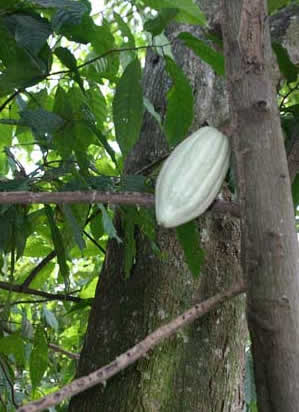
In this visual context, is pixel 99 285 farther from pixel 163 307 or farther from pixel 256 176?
pixel 256 176

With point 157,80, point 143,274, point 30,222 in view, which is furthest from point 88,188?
point 157,80

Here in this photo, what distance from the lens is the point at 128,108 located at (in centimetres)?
111

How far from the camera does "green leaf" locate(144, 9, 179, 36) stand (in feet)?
3.22

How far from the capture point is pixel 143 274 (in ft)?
4.26

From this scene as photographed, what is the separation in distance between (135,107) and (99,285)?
46cm

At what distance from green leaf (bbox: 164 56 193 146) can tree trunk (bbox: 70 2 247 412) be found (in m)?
0.20

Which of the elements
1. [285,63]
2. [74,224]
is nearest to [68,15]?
[74,224]

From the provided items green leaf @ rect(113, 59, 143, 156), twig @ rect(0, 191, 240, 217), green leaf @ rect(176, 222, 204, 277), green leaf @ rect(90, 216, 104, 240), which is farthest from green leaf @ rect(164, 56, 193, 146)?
green leaf @ rect(90, 216, 104, 240)

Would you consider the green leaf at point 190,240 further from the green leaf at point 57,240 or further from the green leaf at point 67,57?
the green leaf at point 67,57

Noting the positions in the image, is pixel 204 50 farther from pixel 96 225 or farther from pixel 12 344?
pixel 12 344

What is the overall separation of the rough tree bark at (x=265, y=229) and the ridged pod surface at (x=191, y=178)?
68 mm

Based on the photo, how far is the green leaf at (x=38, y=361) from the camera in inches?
55.4

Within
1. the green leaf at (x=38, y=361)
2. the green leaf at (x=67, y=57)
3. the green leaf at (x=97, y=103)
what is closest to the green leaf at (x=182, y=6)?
the green leaf at (x=67, y=57)

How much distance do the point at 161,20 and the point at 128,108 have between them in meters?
0.19
